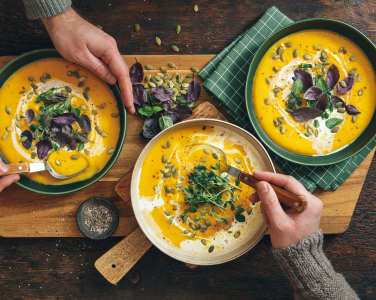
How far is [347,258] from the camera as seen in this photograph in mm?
1993

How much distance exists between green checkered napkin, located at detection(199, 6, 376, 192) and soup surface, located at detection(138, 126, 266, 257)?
203 mm

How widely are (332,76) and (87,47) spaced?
1.55m

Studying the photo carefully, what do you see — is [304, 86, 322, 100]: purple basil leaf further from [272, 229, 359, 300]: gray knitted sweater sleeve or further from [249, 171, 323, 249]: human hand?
[272, 229, 359, 300]: gray knitted sweater sleeve

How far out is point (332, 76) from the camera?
1.70 metres

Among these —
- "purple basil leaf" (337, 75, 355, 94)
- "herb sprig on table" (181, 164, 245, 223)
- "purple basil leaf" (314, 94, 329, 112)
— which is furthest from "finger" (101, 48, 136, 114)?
"purple basil leaf" (337, 75, 355, 94)

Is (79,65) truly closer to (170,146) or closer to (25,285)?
(170,146)

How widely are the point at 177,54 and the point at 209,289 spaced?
68.7 inches

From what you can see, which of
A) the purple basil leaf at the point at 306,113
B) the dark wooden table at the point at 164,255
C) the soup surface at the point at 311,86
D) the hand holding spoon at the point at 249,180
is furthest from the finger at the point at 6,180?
the purple basil leaf at the point at 306,113

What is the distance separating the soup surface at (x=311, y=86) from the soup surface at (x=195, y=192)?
0.28m

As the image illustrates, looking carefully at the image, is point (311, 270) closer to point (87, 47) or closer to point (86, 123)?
point (86, 123)

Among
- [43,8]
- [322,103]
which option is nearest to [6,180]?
[43,8]

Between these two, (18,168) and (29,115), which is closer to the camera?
(18,168)

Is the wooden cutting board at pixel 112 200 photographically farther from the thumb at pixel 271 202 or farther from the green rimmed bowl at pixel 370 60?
the thumb at pixel 271 202

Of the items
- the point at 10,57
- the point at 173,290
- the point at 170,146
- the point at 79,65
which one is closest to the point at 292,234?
the point at 170,146
